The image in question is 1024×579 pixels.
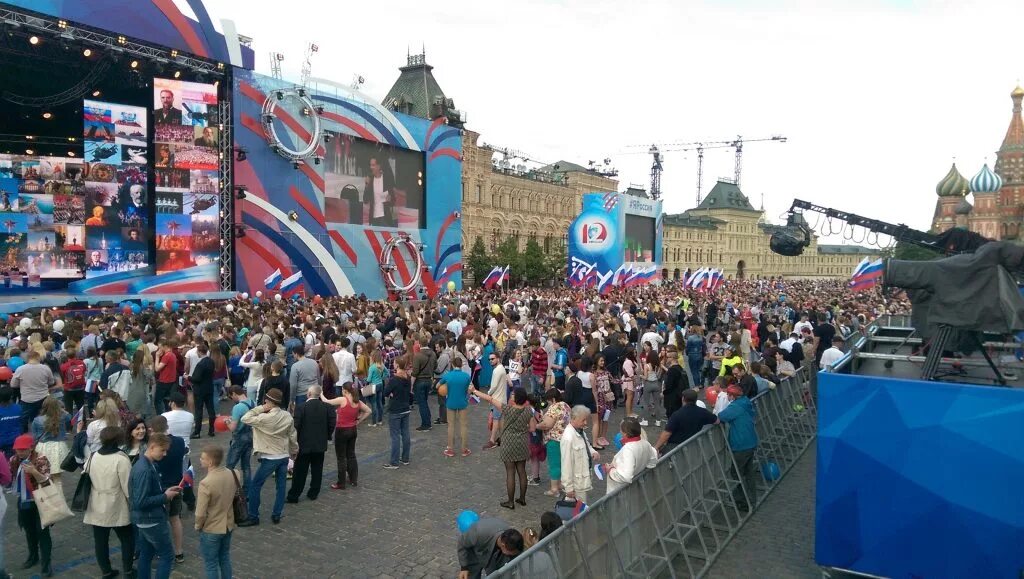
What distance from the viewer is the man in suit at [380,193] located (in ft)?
116

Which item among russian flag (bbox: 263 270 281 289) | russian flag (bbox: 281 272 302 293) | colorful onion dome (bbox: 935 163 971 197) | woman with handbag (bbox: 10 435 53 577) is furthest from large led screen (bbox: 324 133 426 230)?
colorful onion dome (bbox: 935 163 971 197)

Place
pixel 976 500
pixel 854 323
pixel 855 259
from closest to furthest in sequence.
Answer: pixel 976 500, pixel 854 323, pixel 855 259

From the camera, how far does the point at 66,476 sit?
907cm

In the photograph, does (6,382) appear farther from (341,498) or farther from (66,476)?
(341,498)

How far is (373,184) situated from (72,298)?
51.9 feet

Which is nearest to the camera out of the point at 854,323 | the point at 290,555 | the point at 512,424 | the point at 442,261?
the point at 290,555

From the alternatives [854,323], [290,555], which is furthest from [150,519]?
[854,323]

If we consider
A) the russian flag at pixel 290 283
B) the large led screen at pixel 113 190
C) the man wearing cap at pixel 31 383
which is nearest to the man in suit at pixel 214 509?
the man wearing cap at pixel 31 383

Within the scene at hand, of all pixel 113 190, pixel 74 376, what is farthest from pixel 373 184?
pixel 74 376

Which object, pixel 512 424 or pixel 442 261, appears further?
pixel 442 261

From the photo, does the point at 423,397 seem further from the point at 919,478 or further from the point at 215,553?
the point at 919,478

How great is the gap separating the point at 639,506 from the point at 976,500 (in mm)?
2868

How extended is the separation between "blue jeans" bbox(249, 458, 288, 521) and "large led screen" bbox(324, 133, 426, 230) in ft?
88.8

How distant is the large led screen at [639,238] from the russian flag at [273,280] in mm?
27452
